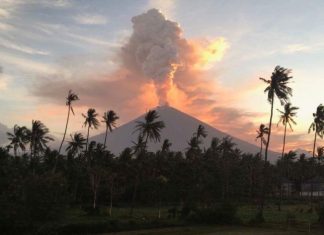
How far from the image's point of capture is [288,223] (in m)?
57.9

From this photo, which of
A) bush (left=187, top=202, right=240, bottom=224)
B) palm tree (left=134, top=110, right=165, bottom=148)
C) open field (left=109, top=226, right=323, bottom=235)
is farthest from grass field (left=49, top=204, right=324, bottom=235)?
palm tree (left=134, top=110, right=165, bottom=148)

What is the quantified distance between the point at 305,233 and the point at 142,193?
160 ft

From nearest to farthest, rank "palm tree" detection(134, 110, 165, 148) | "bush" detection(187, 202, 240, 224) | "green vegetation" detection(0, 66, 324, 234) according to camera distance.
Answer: "green vegetation" detection(0, 66, 324, 234)
"bush" detection(187, 202, 240, 224)
"palm tree" detection(134, 110, 165, 148)

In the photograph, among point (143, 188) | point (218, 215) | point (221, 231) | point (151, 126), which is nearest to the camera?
point (221, 231)

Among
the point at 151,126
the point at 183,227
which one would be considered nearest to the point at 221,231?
the point at 183,227

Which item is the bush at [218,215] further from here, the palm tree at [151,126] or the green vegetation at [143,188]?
the palm tree at [151,126]

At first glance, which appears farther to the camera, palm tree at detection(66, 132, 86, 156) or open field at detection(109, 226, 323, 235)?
palm tree at detection(66, 132, 86, 156)

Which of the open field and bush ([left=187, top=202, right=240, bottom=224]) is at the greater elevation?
bush ([left=187, top=202, right=240, bottom=224])

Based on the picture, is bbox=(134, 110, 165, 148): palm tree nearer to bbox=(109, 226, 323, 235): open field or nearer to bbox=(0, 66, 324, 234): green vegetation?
bbox=(0, 66, 324, 234): green vegetation

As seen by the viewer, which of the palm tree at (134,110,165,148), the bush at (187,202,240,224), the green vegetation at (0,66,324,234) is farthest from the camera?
the palm tree at (134,110,165,148)

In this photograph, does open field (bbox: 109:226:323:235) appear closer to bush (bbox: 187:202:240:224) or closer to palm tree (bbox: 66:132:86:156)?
bush (bbox: 187:202:240:224)

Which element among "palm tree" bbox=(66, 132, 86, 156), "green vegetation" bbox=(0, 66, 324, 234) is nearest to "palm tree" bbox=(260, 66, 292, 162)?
"green vegetation" bbox=(0, 66, 324, 234)

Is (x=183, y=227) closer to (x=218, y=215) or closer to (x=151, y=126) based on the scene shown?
(x=218, y=215)

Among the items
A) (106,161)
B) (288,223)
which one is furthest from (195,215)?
(106,161)
